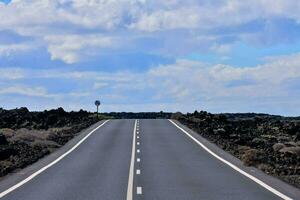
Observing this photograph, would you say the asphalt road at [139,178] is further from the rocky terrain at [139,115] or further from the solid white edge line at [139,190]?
the rocky terrain at [139,115]

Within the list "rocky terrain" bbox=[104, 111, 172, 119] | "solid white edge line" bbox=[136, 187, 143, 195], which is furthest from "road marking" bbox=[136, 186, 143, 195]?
"rocky terrain" bbox=[104, 111, 172, 119]

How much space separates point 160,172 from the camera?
26312 millimetres

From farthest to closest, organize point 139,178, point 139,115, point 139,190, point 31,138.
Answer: point 139,115 < point 31,138 < point 139,178 < point 139,190

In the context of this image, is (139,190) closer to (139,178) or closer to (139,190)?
(139,190)

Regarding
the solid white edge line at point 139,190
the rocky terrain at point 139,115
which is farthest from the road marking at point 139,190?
the rocky terrain at point 139,115

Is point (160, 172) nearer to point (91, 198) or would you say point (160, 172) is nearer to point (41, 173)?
point (41, 173)

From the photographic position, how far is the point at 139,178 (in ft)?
78.7

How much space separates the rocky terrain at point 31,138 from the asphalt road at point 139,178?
158 cm

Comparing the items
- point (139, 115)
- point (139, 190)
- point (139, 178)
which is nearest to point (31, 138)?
point (139, 178)

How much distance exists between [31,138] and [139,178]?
83.5ft

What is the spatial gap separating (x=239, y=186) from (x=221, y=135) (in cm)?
3282

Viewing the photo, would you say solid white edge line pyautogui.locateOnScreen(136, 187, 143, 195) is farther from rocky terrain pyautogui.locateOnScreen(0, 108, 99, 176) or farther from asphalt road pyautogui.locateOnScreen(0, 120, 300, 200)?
rocky terrain pyautogui.locateOnScreen(0, 108, 99, 176)

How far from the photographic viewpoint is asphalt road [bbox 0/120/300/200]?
19.2 metres

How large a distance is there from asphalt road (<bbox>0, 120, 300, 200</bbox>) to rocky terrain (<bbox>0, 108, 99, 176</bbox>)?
5.20 ft
